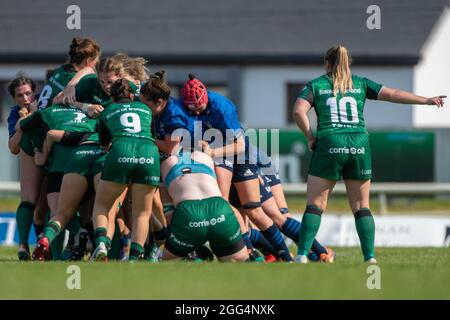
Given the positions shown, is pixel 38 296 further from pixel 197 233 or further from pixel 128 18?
pixel 128 18

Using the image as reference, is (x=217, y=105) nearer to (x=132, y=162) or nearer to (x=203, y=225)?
(x=132, y=162)

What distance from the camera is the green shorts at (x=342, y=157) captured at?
983 centimetres

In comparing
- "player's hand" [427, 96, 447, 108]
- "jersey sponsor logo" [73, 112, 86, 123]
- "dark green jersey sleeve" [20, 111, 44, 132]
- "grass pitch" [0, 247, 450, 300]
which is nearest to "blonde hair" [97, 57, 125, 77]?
"jersey sponsor logo" [73, 112, 86, 123]

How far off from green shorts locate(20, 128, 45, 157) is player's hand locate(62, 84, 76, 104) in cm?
52

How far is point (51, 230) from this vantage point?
10039 millimetres

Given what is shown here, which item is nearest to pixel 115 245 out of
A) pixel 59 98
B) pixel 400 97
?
pixel 59 98

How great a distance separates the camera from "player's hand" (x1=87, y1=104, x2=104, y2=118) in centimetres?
1065

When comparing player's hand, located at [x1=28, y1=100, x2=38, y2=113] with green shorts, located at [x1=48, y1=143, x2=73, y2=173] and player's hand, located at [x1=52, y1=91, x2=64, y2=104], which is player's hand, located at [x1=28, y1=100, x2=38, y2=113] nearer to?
player's hand, located at [x1=52, y1=91, x2=64, y2=104]

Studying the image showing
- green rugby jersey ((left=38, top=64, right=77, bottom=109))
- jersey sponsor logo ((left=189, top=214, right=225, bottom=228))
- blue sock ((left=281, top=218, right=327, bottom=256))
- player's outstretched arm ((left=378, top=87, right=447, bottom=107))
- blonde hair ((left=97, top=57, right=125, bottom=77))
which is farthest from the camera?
green rugby jersey ((left=38, top=64, right=77, bottom=109))

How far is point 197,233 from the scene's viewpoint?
9.23 metres

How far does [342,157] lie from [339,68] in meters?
0.85

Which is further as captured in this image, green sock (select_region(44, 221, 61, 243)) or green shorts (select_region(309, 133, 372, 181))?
green sock (select_region(44, 221, 61, 243))
